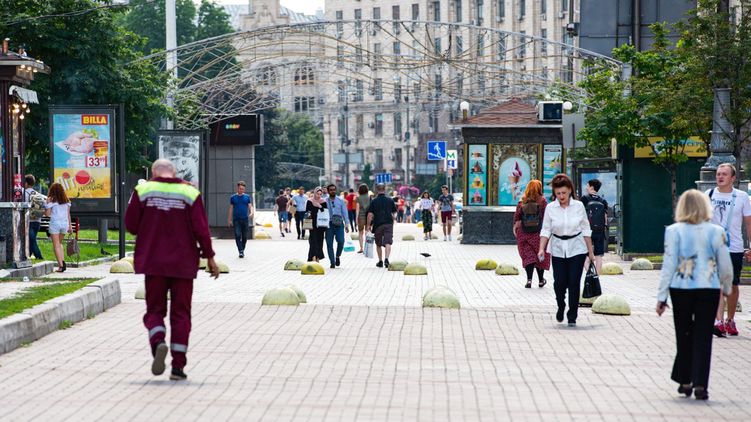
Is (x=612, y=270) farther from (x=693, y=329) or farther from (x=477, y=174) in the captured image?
(x=693, y=329)

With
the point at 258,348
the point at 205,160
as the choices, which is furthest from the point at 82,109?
the point at 258,348

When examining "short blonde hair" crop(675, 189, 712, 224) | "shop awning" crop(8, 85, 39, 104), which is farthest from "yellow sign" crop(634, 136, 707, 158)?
"short blonde hair" crop(675, 189, 712, 224)

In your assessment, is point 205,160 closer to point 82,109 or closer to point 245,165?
point 82,109

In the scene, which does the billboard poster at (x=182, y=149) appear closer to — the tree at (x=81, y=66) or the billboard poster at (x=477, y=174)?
the tree at (x=81, y=66)

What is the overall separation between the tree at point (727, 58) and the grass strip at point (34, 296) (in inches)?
437

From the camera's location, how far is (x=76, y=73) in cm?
3528

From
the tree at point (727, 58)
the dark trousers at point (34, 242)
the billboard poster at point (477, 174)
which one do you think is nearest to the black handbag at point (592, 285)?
the tree at point (727, 58)

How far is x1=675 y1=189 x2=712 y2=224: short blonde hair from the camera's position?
924cm

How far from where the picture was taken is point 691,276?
30.2 feet

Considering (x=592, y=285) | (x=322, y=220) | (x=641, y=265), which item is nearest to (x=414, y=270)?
(x=322, y=220)

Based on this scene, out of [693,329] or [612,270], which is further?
[612,270]

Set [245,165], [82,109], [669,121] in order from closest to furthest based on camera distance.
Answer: [82,109] → [669,121] → [245,165]

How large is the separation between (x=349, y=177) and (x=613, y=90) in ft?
320

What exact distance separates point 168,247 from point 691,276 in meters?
3.54
